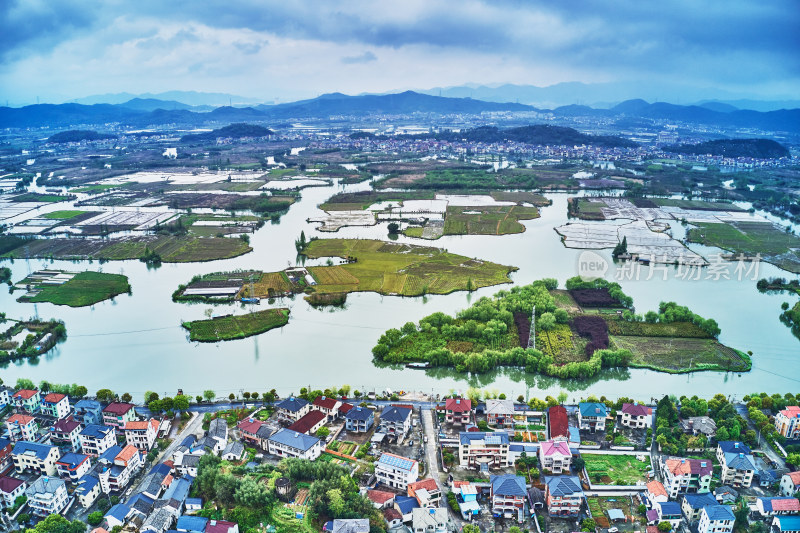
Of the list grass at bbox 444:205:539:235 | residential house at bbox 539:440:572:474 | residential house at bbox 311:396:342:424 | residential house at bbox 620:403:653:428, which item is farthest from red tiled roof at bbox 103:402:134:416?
grass at bbox 444:205:539:235

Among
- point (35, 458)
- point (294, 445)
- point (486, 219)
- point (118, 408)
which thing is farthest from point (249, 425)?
point (486, 219)

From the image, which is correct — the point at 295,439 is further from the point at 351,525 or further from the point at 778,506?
the point at 778,506

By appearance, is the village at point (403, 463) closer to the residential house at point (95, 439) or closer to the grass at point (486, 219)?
the residential house at point (95, 439)

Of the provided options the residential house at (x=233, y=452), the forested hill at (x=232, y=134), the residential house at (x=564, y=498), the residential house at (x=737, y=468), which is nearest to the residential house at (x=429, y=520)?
the residential house at (x=564, y=498)

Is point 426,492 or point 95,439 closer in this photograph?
point 426,492

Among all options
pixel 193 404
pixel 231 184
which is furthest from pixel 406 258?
pixel 231 184

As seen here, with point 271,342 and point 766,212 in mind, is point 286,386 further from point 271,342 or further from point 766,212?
point 766,212
